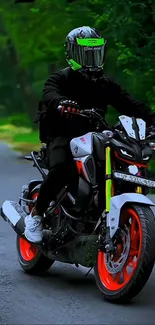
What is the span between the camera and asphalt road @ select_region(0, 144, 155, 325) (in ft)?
20.1

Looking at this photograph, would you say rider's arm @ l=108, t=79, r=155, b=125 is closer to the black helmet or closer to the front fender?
the black helmet

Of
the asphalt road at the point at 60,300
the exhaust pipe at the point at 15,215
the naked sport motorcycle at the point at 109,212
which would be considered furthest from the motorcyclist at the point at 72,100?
the asphalt road at the point at 60,300

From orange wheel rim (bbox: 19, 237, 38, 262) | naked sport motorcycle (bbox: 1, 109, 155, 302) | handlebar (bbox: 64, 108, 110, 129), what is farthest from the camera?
orange wheel rim (bbox: 19, 237, 38, 262)

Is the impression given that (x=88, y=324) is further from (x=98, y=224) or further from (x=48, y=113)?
(x=48, y=113)

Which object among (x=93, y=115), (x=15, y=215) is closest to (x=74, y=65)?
(x=93, y=115)

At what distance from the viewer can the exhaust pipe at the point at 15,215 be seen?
768cm

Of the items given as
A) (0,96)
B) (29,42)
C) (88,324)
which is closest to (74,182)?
(88,324)

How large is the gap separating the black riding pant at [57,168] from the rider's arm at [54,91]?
320mm

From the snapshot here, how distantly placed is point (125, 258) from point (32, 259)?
5.33 feet

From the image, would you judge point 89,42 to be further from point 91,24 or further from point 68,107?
point 91,24

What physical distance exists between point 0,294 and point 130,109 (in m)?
1.81

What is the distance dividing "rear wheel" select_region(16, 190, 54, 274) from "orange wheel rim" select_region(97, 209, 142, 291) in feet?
3.86

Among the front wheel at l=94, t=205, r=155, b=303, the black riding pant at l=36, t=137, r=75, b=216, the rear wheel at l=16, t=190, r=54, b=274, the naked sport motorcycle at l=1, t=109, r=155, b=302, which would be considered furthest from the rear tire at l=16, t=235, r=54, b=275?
the front wheel at l=94, t=205, r=155, b=303

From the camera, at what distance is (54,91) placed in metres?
7.07
